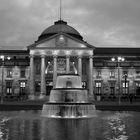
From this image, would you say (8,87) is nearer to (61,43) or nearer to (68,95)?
(61,43)

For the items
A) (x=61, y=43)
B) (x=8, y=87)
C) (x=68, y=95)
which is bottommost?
(x=68, y=95)

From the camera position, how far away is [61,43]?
8319cm

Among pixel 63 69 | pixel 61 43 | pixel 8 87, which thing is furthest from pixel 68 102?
pixel 8 87

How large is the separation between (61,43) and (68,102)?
5586cm

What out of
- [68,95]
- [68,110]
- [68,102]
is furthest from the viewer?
[68,95]

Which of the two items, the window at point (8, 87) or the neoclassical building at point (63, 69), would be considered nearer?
the neoclassical building at point (63, 69)

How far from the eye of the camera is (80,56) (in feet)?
274

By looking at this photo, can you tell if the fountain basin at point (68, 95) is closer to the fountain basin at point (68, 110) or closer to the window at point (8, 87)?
the fountain basin at point (68, 110)

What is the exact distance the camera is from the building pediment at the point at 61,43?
273ft

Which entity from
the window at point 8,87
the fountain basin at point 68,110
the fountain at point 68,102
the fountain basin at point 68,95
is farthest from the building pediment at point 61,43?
the fountain basin at point 68,110

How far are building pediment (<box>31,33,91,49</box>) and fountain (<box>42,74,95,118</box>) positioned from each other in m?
52.0

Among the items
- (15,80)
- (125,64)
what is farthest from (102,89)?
(15,80)

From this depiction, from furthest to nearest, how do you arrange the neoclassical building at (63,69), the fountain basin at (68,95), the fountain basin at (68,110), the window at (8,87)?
1. the window at (8,87)
2. the neoclassical building at (63,69)
3. the fountain basin at (68,95)
4. the fountain basin at (68,110)

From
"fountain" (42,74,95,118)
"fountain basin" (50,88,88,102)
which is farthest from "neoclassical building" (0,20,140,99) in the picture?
"fountain basin" (50,88,88,102)
